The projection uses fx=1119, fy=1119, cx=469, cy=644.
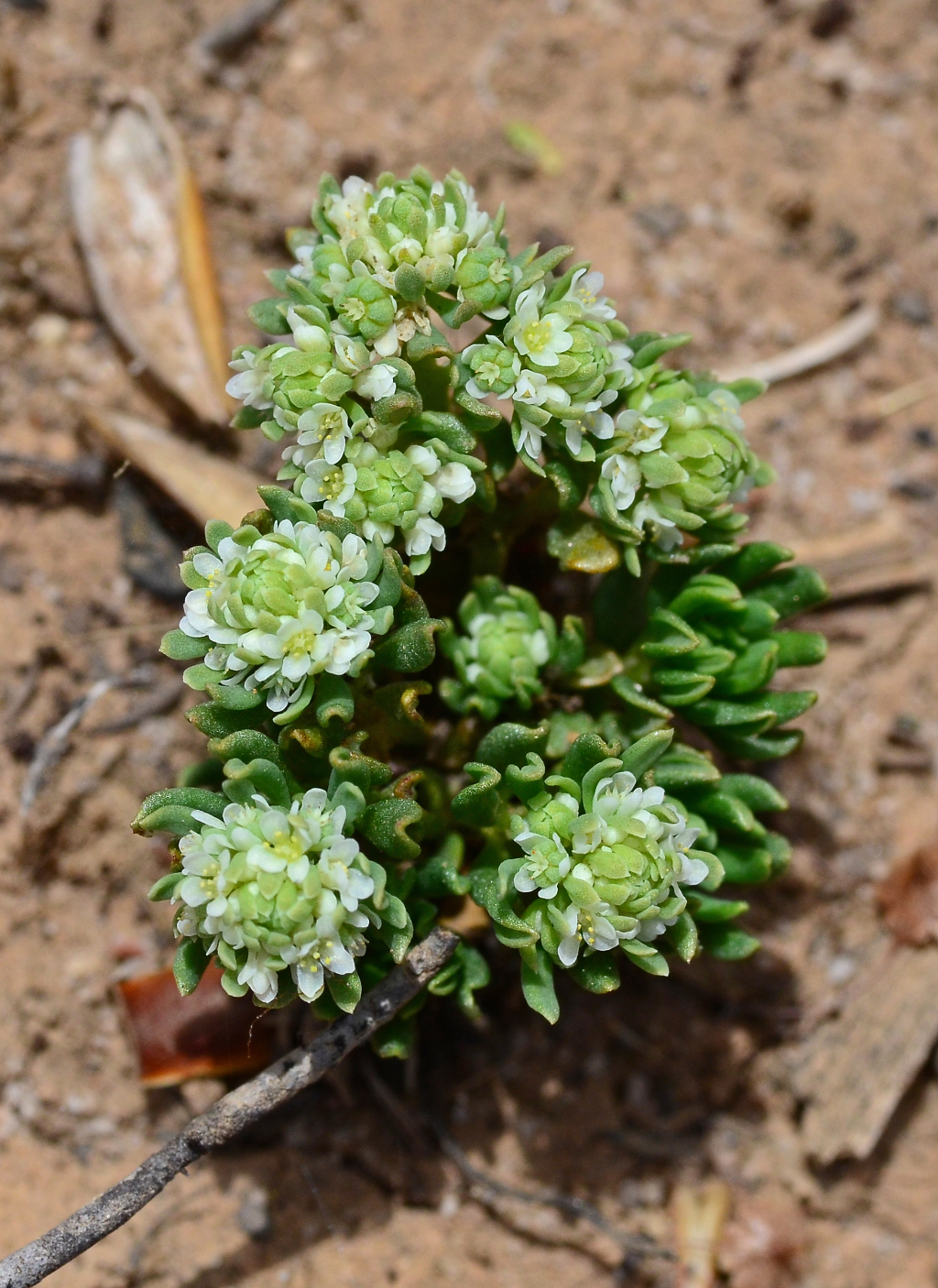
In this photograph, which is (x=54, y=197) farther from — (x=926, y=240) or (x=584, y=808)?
(x=926, y=240)

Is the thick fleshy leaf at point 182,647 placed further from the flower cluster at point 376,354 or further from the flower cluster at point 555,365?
the flower cluster at point 555,365

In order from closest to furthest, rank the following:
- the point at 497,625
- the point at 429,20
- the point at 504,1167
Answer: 1. the point at 497,625
2. the point at 504,1167
3. the point at 429,20

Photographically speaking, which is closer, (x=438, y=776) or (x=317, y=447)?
(x=317, y=447)

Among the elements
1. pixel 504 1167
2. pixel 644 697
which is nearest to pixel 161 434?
pixel 644 697

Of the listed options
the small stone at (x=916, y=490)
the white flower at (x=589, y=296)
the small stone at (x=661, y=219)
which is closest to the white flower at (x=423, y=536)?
the white flower at (x=589, y=296)

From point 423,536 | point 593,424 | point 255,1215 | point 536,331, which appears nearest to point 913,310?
point 593,424

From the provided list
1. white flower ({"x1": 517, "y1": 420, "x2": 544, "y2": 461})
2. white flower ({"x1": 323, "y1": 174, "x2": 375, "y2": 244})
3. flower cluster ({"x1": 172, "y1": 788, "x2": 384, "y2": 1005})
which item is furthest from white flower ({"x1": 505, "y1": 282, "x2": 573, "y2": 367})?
flower cluster ({"x1": 172, "y1": 788, "x2": 384, "y2": 1005})

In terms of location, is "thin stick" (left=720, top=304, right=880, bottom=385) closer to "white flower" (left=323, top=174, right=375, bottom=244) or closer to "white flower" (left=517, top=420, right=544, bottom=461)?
"white flower" (left=517, top=420, right=544, bottom=461)

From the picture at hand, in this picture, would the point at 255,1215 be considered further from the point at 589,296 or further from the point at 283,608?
the point at 589,296
